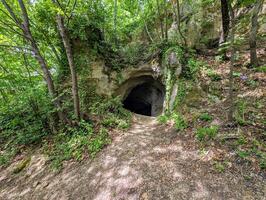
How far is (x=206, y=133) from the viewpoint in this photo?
407 cm

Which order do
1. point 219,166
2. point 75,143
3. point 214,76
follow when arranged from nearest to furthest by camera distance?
1. point 219,166
2. point 75,143
3. point 214,76

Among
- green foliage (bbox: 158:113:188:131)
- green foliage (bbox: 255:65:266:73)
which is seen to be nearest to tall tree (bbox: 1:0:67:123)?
green foliage (bbox: 158:113:188:131)

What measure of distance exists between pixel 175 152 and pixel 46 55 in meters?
7.85

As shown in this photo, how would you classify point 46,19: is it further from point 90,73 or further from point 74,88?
point 74,88

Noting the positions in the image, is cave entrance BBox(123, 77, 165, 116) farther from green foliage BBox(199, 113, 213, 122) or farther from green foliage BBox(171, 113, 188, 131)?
green foliage BBox(199, 113, 213, 122)

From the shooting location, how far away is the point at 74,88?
5305 millimetres

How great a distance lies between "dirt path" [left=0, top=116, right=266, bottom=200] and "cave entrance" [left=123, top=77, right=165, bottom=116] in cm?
511

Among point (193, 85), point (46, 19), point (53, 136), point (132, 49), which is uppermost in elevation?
point (46, 19)

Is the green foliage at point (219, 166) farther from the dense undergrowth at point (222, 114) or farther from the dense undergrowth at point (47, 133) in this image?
the dense undergrowth at point (47, 133)

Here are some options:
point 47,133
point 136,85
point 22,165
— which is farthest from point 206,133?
point 136,85

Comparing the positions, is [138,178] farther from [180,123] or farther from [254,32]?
[254,32]

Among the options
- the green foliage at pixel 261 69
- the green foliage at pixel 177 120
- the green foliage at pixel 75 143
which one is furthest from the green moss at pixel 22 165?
the green foliage at pixel 261 69

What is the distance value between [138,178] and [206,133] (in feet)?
7.14

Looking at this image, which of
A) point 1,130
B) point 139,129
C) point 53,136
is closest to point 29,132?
point 53,136
